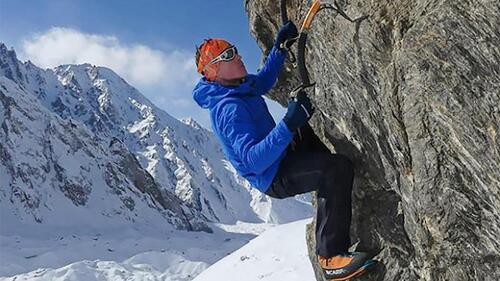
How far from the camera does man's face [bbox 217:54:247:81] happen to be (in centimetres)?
704

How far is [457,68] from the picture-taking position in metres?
4.89

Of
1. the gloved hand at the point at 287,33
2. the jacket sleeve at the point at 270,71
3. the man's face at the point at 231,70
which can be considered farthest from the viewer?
the jacket sleeve at the point at 270,71

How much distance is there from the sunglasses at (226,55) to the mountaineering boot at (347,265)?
2.88m

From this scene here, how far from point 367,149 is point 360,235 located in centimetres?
121

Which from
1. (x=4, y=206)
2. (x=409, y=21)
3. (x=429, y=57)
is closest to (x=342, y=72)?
(x=409, y=21)

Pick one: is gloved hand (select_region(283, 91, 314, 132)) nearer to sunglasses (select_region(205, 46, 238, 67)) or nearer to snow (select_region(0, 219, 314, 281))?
sunglasses (select_region(205, 46, 238, 67))

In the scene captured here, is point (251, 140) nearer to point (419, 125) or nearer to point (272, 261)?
point (419, 125)

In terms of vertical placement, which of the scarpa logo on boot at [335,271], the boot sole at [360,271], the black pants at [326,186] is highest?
the black pants at [326,186]

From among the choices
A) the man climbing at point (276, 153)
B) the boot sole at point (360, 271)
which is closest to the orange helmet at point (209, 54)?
the man climbing at point (276, 153)

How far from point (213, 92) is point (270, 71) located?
1.55 meters

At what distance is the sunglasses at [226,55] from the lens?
23.2 feet

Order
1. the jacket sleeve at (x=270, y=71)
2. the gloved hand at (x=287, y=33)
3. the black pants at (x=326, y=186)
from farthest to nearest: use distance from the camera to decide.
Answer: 1. the jacket sleeve at (x=270, y=71)
2. the gloved hand at (x=287, y=33)
3. the black pants at (x=326, y=186)

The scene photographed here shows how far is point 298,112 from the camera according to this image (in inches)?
235

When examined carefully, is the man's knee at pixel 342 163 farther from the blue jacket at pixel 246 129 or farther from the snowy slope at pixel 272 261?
the snowy slope at pixel 272 261
